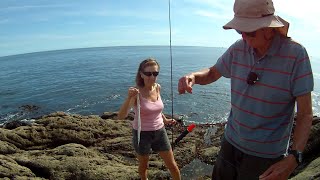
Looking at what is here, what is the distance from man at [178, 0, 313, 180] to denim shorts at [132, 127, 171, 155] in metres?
2.79

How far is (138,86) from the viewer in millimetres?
6926

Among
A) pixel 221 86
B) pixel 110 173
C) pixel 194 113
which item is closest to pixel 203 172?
pixel 110 173

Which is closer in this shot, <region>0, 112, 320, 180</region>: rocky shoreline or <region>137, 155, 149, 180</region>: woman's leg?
<region>137, 155, 149, 180</region>: woman's leg

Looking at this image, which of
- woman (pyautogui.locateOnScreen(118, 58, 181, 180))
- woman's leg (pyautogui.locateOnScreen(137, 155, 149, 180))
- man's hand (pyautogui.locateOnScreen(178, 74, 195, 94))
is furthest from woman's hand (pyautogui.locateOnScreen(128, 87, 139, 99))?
man's hand (pyautogui.locateOnScreen(178, 74, 195, 94))

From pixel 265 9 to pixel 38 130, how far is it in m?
11.5

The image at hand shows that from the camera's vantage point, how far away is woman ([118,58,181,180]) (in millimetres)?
6645

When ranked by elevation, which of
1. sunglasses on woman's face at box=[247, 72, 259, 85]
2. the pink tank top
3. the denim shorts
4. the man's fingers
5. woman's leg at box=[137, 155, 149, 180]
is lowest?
woman's leg at box=[137, 155, 149, 180]

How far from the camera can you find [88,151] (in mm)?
10023

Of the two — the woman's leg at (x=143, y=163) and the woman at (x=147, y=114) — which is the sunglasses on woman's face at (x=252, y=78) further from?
the woman's leg at (x=143, y=163)

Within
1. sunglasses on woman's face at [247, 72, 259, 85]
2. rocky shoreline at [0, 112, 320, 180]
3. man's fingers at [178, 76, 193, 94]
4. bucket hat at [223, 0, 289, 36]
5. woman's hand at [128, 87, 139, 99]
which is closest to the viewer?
bucket hat at [223, 0, 289, 36]

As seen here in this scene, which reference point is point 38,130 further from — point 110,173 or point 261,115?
point 261,115

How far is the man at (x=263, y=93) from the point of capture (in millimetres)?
3207

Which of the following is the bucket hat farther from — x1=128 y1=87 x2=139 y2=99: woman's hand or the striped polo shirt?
x1=128 y1=87 x2=139 y2=99: woman's hand

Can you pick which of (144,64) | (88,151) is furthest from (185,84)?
(88,151)
